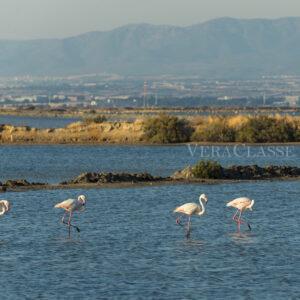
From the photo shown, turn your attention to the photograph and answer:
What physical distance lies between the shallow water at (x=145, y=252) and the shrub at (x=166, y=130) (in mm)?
30808

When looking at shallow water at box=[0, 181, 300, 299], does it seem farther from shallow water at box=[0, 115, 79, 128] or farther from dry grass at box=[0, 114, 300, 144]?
shallow water at box=[0, 115, 79, 128]

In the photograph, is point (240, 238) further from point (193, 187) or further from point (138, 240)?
point (193, 187)

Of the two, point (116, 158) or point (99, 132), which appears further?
point (99, 132)

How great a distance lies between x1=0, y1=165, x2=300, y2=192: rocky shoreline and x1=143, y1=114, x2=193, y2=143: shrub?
925 inches

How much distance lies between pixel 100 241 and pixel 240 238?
3.10 m

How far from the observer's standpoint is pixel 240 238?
2256 centimetres

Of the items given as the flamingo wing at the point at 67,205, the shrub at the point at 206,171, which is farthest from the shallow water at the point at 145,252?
the shrub at the point at 206,171

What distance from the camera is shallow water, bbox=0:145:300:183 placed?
1640 inches

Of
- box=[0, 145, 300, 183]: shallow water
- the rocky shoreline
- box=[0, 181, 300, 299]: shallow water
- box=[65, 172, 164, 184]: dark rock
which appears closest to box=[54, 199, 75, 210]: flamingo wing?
box=[0, 181, 300, 299]: shallow water

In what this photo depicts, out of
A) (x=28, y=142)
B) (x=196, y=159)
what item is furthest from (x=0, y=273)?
(x=28, y=142)

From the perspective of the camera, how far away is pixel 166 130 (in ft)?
202

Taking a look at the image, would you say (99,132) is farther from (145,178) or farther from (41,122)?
(41,122)

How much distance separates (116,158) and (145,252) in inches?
1150

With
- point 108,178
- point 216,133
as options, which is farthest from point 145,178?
point 216,133
